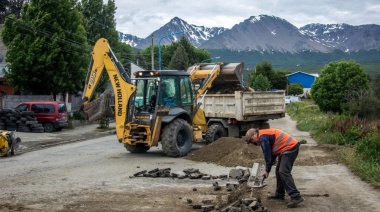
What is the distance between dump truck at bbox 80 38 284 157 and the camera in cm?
1678

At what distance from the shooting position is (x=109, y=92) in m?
17.9

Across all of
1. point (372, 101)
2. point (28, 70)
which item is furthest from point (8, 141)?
point (372, 101)

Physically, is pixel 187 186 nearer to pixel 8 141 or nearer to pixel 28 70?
pixel 8 141

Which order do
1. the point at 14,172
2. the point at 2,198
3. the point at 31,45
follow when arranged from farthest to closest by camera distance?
the point at 31,45, the point at 14,172, the point at 2,198

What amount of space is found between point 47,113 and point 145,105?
13478 mm

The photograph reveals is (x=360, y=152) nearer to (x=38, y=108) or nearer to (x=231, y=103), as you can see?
(x=231, y=103)

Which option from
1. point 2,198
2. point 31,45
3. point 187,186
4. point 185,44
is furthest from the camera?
point 185,44

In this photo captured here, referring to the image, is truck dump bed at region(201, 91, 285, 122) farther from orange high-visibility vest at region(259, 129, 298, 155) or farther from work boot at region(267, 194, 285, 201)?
orange high-visibility vest at region(259, 129, 298, 155)

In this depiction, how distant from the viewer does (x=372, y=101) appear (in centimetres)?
3438

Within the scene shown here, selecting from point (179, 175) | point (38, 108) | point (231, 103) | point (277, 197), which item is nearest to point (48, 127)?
point (38, 108)

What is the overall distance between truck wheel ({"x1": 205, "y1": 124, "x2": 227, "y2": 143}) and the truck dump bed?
0.57 metres

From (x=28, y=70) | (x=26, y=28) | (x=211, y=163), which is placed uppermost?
(x=26, y=28)

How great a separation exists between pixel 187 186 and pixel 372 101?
25.7 metres

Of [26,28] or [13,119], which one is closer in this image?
[13,119]
